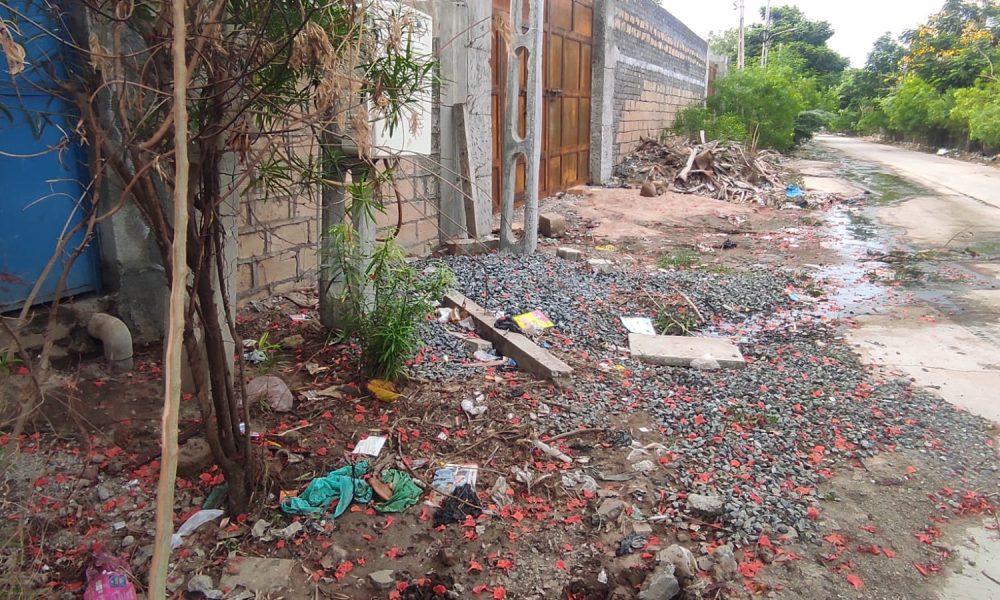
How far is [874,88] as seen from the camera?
3781 cm

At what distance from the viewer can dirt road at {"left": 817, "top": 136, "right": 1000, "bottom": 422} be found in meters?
4.18

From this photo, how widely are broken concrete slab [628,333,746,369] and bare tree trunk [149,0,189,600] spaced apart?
3.75m

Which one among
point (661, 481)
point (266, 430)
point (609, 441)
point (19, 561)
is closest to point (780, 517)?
point (661, 481)

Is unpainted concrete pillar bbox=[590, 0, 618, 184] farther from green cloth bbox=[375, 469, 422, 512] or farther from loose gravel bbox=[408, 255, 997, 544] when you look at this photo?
green cloth bbox=[375, 469, 422, 512]

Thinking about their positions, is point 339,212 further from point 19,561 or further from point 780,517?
point 780,517

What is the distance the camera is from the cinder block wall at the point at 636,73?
11.3 meters

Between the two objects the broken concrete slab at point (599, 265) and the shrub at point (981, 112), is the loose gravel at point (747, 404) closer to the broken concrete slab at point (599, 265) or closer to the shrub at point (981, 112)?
the broken concrete slab at point (599, 265)

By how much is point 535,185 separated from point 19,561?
540 centimetres

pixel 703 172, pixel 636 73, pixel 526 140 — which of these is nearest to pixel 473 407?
pixel 526 140

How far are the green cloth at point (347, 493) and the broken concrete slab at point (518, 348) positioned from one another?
1.36 metres

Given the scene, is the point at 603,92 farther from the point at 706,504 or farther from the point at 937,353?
the point at 706,504

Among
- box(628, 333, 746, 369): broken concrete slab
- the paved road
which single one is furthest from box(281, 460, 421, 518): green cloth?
the paved road

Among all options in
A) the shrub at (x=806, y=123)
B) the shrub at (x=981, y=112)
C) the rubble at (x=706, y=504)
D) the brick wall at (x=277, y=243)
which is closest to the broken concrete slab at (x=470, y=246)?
the brick wall at (x=277, y=243)

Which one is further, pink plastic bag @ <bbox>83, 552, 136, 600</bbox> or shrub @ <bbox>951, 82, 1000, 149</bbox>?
shrub @ <bbox>951, 82, 1000, 149</bbox>
